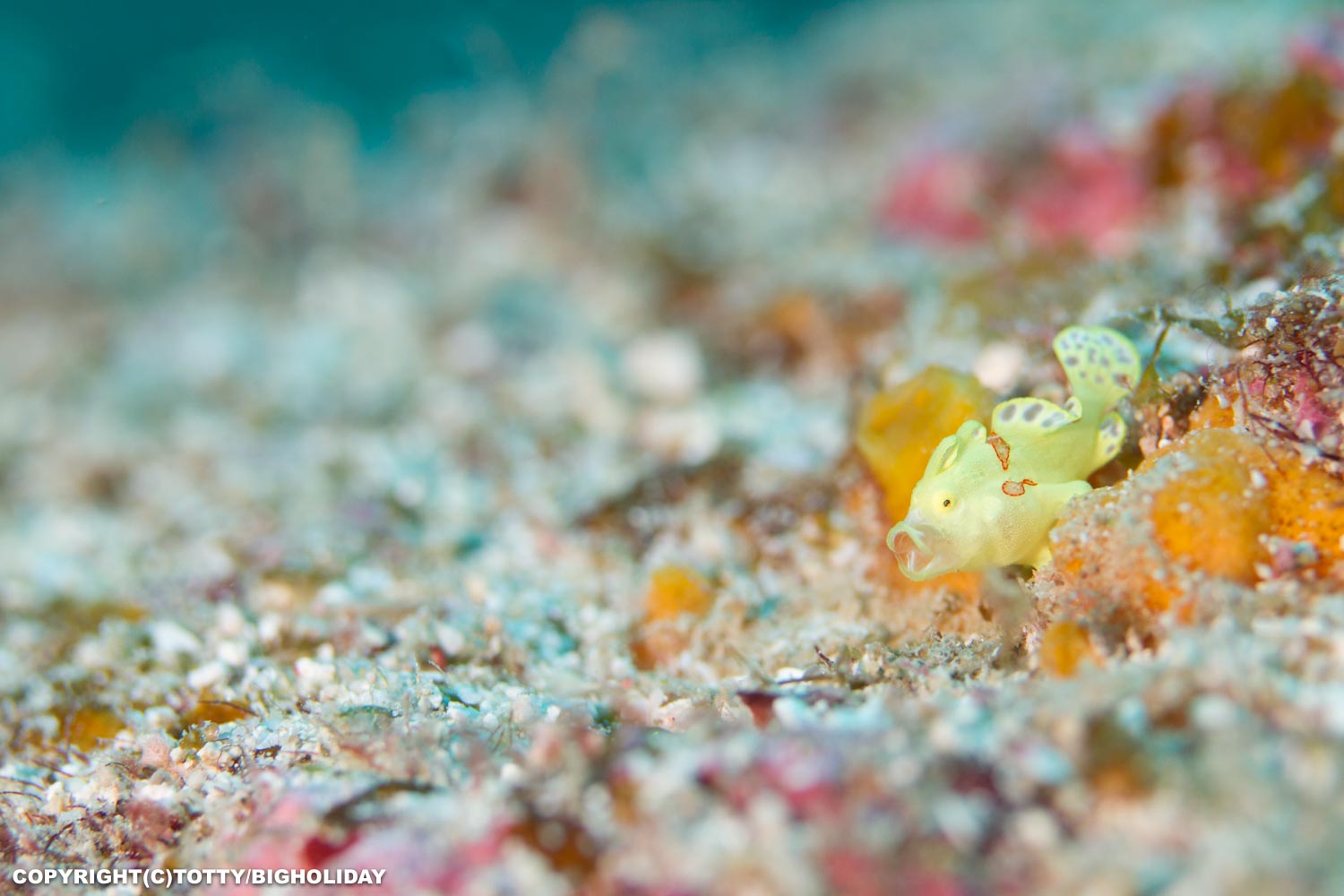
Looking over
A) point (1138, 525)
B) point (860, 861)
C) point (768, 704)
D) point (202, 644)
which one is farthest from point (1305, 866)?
point (202, 644)

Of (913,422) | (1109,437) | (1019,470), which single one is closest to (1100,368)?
(1109,437)

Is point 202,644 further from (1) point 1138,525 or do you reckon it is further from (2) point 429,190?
(2) point 429,190

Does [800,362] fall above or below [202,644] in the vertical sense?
above

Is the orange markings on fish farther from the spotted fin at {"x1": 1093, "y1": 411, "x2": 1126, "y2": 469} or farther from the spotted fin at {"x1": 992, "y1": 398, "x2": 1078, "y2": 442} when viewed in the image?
the spotted fin at {"x1": 1093, "y1": 411, "x2": 1126, "y2": 469}

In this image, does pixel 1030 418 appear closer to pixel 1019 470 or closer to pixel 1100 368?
pixel 1019 470

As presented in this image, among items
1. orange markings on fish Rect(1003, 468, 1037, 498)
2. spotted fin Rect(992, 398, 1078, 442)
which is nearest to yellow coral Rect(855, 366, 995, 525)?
spotted fin Rect(992, 398, 1078, 442)

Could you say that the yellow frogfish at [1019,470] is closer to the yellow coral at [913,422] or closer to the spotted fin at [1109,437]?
the spotted fin at [1109,437]

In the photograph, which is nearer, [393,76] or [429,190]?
[429,190]

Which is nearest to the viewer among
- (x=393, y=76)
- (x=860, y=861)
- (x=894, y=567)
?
(x=860, y=861)
